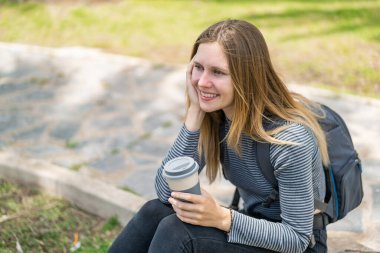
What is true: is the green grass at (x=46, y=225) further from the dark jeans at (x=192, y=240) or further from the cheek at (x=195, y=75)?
the cheek at (x=195, y=75)

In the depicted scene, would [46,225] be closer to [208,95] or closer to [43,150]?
[43,150]

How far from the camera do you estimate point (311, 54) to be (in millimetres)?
6523

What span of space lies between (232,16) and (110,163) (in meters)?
4.87

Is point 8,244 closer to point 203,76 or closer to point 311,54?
point 203,76

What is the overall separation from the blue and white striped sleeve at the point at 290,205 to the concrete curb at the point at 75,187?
4.32 ft

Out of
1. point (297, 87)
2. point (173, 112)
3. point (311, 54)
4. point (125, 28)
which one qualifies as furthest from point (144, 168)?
point (125, 28)

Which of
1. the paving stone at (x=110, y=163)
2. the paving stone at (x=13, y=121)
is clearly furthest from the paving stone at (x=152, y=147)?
the paving stone at (x=13, y=121)

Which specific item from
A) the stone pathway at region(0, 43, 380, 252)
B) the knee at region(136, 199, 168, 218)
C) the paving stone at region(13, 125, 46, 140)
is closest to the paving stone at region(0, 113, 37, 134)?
the stone pathway at region(0, 43, 380, 252)

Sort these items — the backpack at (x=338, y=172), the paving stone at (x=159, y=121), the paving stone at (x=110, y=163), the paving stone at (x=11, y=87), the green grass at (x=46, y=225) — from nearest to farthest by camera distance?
the backpack at (x=338, y=172) → the green grass at (x=46, y=225) → the paving stone at (x=110, y=163) → the paving stone at (x=159, y=121) → the paving stone at (x=11, y=87)

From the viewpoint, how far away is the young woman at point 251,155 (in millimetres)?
2092

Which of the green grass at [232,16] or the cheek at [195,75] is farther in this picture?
the green grass at [232,16]

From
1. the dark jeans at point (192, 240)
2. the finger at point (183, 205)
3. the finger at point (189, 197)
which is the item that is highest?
the finger at point (189, 197)

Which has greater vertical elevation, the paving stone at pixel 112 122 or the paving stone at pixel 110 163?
the paving stone at pixel 110 163

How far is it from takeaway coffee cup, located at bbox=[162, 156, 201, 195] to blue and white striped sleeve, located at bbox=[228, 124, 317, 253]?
24 cm
